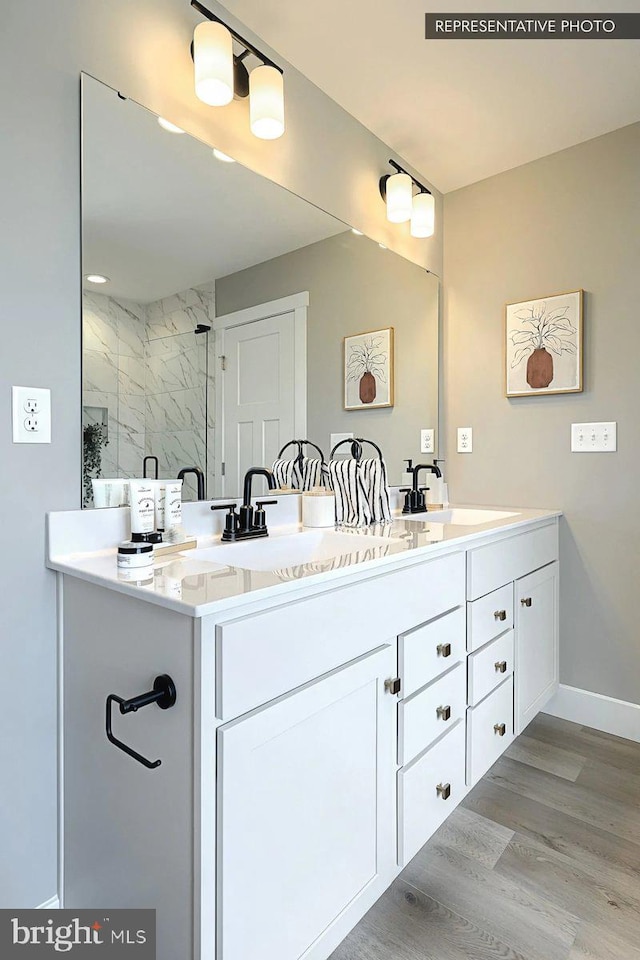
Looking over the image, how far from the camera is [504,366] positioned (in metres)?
2.37

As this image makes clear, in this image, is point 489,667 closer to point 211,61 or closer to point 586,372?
point 586,372

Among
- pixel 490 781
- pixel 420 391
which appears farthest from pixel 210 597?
pixel 420 391

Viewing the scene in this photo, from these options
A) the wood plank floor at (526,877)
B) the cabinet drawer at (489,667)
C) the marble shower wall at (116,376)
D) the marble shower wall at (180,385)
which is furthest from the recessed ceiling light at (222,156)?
the wood plank floor at (526,877)

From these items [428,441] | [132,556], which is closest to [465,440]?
[428,441]

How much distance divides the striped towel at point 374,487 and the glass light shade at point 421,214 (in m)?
1.10

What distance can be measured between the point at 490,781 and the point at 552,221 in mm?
2170

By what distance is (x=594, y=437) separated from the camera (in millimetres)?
2133

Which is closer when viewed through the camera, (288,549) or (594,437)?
(288,549)

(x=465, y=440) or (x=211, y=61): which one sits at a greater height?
(x=211, y=61)

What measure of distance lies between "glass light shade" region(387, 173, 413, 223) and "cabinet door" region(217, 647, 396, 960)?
1.71 metres

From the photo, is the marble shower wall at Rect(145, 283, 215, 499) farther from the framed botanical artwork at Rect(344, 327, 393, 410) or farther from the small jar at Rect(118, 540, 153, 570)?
the framed botanical artwork at Rect(344, 327, 393, 410)

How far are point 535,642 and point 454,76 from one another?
2.01 meters

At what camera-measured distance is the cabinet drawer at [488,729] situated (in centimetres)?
158

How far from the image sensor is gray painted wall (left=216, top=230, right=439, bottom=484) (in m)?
1.71
